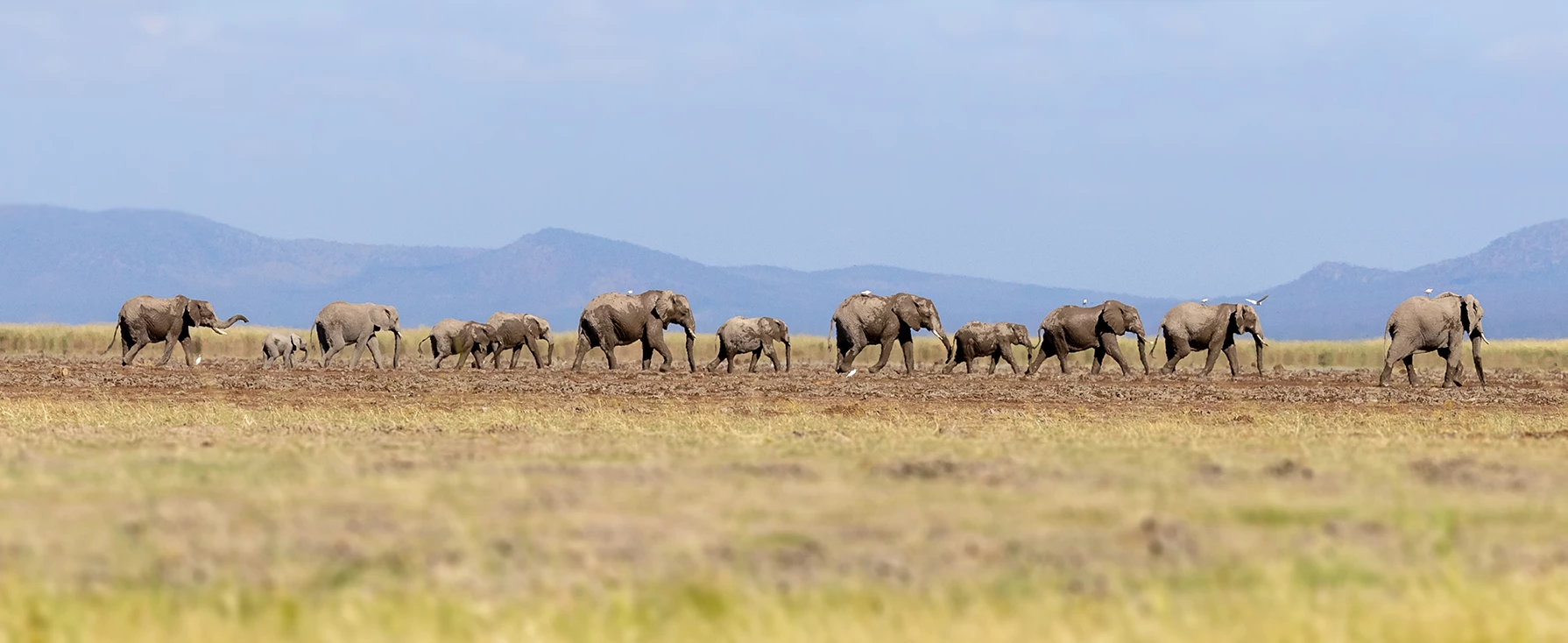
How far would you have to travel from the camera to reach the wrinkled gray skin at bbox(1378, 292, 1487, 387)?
3397 cm

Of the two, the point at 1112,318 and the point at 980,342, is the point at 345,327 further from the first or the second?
the point at 1112,318

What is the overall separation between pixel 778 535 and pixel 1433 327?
90.1ft

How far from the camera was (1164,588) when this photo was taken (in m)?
8.18

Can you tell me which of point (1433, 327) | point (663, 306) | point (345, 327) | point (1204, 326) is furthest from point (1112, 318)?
point (345, 327)

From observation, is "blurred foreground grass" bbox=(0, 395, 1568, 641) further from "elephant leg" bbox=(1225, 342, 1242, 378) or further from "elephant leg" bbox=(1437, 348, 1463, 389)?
"elephant leg" bbox=(1225, 342, 1242, 378)

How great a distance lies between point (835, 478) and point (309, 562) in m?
4.12

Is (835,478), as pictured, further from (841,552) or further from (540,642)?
(540,642)

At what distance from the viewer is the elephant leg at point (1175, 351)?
42562 mm

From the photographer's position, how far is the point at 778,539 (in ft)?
30.6

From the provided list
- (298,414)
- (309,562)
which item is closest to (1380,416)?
(298,414)

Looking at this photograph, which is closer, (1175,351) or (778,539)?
(778,539)

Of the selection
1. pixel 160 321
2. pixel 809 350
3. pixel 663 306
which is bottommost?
pixel 809 350

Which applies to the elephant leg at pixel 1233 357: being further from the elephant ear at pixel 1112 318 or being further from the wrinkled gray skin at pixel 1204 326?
the elephant ear at pixel 1112 318

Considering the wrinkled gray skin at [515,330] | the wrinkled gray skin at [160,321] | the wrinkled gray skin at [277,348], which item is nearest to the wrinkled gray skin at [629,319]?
the wrinkled gray skin at [515,330]
